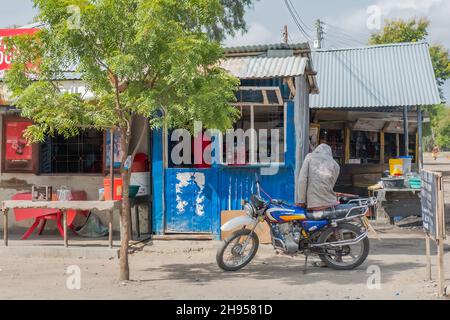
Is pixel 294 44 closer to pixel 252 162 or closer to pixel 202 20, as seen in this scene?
pixel 252 162

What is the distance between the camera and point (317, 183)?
7637mm

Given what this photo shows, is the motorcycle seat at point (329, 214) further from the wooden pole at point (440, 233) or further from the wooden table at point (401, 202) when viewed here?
the wooden table at point (401, 202)

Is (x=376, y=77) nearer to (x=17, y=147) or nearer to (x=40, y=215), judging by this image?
(x=17, y=147)

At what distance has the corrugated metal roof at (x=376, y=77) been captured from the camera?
1455 cm

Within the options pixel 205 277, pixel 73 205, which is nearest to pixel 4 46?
pixel 73 205

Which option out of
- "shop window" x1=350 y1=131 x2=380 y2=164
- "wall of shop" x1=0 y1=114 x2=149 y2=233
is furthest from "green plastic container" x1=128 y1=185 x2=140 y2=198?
"shop window" x1=350 y1=131 x2=380 y2=164

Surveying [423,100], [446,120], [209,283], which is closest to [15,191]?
[209,283]

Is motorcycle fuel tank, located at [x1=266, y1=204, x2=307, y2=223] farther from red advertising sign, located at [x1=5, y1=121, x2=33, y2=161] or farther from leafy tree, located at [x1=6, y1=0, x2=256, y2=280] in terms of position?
red advertising sign, located at [x1=5, y1=121, x2=33, y2=161]

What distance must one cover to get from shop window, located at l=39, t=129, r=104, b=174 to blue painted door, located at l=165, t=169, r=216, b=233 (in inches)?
73.3

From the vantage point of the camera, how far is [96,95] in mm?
7145

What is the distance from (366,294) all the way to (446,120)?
92.7 metres

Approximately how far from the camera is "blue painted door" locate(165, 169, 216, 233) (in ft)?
31.7

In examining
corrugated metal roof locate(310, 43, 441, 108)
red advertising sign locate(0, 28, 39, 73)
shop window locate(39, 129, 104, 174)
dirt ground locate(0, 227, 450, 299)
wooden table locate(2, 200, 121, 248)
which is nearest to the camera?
dirt ground locate(0, 227, 450, 299)
